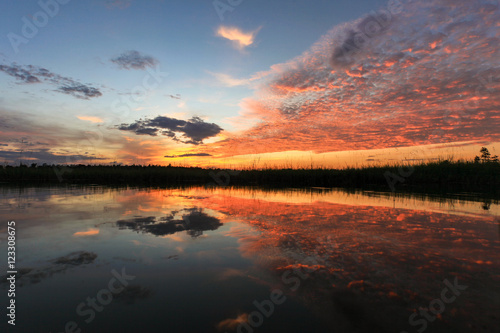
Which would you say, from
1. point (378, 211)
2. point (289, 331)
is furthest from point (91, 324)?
point (378, 211)

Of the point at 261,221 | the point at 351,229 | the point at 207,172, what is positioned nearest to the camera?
the point at 351,229

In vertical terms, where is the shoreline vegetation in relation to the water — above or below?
above

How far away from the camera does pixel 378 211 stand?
642cm

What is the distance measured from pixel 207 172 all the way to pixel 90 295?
27505 millimetres

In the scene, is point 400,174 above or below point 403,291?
above

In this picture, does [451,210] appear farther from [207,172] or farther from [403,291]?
[207,172]
